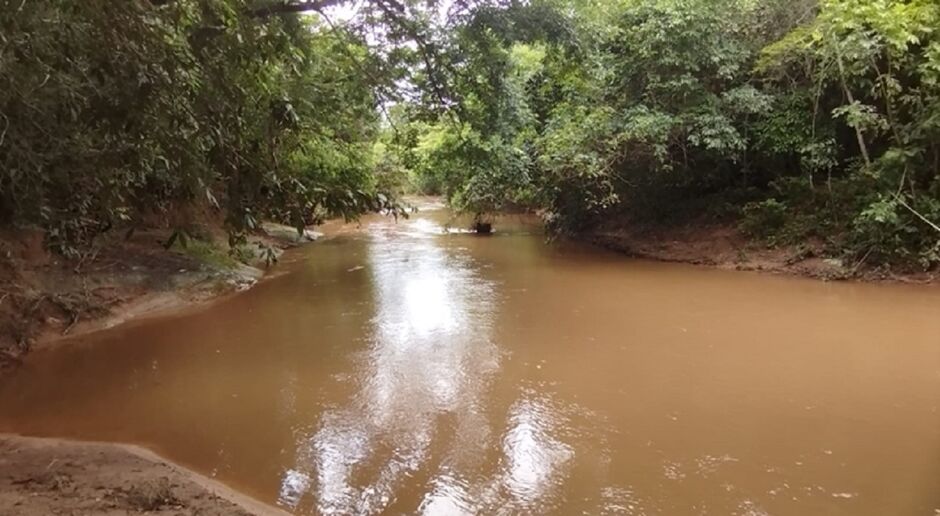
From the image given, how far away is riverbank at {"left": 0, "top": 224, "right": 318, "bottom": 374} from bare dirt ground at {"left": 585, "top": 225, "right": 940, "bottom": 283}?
778 cm

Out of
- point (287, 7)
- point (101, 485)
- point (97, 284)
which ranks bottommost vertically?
point (101, 485)

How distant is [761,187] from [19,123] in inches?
481

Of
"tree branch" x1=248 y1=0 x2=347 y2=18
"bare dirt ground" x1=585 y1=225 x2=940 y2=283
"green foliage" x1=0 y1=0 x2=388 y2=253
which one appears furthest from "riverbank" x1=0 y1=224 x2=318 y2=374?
"bare dirt ground" x1=585 y1=225 x2=940 y2=283

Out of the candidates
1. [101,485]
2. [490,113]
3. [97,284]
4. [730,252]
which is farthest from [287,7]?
[730,252]

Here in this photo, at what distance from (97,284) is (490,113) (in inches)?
213

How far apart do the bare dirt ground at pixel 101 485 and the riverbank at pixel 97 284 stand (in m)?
2.37

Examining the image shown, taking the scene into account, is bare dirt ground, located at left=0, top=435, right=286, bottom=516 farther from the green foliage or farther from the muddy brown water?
the green foliage

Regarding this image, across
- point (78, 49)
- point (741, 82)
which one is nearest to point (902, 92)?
point (741, 82)

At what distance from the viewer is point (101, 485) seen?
12.4ft

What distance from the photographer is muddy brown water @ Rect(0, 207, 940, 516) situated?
4102 millimetres

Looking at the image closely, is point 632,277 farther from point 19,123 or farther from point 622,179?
point 19,123

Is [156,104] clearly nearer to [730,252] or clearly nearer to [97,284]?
[97,284]

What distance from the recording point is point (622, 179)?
13.4 m

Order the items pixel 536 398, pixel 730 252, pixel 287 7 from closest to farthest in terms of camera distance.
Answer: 1. pixel 287 7
2. pixel 536 398
3. pixel 730 252
